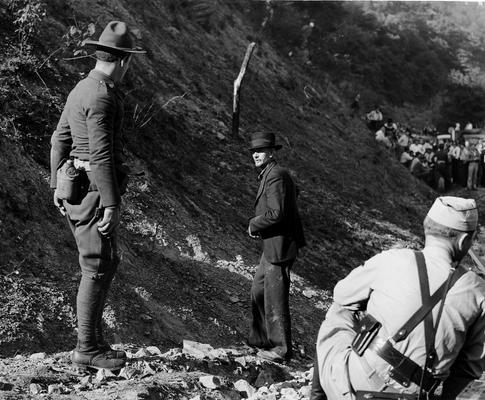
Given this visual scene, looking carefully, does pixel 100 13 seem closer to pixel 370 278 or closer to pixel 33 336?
pixel 33 336

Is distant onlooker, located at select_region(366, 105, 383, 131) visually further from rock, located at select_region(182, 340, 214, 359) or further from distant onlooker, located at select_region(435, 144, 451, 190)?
rock, located at select_region(182, 340, 214, 359)

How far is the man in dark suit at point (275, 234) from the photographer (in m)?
6.38

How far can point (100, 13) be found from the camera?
49.1 feet

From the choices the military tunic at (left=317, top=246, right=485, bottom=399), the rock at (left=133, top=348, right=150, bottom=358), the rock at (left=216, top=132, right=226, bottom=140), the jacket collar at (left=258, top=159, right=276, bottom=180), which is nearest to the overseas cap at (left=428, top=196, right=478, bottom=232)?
the military tunic at (left=317, top=246, right=485, bottom=399)

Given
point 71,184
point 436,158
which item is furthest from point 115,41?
point 436,158

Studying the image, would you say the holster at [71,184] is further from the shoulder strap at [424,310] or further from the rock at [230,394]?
the shoulder strap at [424,310]

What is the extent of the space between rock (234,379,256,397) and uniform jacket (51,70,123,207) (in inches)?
65.1

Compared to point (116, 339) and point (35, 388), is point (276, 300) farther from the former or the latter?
point (35, 388)

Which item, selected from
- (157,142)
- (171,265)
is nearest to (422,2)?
(157,142)

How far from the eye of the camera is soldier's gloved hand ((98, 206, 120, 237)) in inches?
185

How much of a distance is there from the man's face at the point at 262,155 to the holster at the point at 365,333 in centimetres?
328

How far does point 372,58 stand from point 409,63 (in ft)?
10.1

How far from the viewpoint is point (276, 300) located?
6.52m

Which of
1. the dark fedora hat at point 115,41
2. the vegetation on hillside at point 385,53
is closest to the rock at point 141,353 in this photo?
the dark fedora hat at point 115,41
